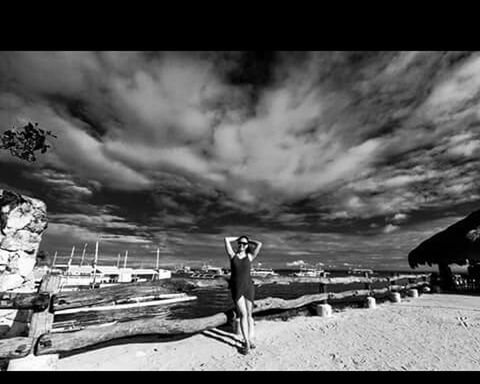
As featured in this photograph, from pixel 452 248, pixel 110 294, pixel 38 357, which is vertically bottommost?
pixel 38 357

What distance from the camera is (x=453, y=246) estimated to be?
14078mm

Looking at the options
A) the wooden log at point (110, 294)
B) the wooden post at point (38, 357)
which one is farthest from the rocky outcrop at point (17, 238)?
the wooden post at point (38, 357)

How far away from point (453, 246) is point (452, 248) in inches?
5.8

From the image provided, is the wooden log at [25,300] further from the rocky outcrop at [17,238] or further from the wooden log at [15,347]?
the rocky outcrop at [17,238]

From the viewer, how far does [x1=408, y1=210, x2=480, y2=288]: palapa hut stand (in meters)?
13.0

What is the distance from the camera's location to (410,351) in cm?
458

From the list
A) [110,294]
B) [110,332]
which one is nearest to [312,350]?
[110,332]

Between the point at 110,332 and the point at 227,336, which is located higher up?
the point at 110,332

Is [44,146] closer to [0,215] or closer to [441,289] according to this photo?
[0,215]

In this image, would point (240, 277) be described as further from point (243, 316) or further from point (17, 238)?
point (17, 238)

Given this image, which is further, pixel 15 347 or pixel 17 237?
pixel 17 237

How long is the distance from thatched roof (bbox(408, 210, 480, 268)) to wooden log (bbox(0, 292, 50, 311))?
19288 mm
